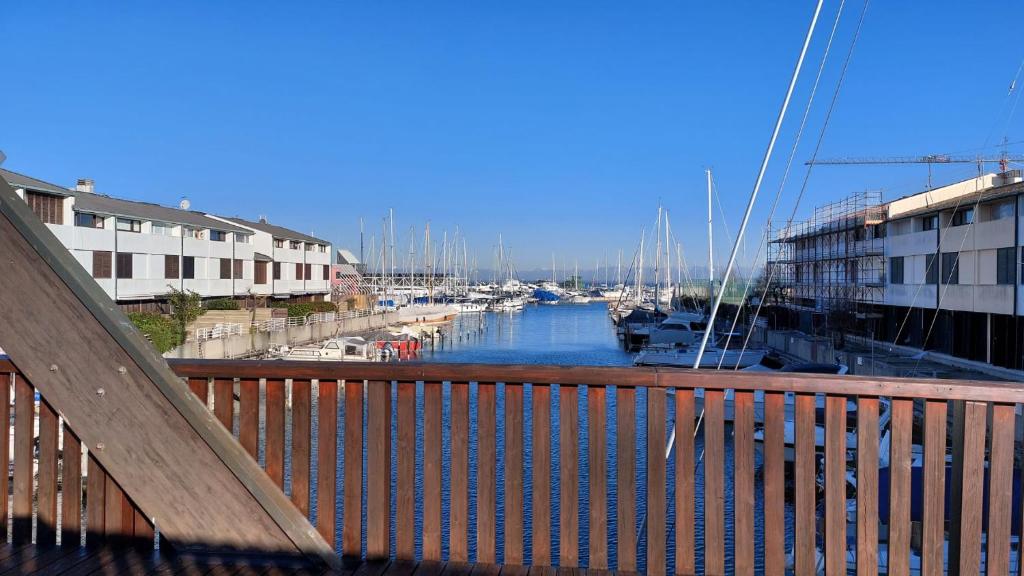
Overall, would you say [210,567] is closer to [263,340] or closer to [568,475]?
[568,475]

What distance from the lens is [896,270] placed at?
35.9 m

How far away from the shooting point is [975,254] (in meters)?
28.3

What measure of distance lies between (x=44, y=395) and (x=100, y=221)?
35609 mm

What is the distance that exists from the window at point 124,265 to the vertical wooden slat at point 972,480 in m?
37.4

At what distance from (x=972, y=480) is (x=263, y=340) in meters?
37.1

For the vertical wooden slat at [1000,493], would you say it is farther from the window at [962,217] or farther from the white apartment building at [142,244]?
the window at [962,217]

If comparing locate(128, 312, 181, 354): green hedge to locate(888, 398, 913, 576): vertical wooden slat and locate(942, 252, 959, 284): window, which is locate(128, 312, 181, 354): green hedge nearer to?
locate(888, 398, 913, 576): vertical wooden slat

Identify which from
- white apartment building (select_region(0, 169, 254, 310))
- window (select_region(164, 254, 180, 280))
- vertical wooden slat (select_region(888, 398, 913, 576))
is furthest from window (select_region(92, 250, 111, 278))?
vertical wooden slat (select_region(888, 398, 913, 576))

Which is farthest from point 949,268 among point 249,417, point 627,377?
point 249,417

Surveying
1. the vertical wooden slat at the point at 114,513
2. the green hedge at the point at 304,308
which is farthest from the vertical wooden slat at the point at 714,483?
the green hedge at the point at 304,308

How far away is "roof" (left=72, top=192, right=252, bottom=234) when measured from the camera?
34.3 metres

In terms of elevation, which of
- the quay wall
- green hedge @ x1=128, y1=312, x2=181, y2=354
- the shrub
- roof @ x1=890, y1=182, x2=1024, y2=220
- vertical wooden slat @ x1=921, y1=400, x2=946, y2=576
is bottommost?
the quay wall

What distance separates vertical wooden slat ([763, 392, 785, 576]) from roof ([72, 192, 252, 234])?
3574 centimetres

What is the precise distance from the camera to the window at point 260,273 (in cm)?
4841
